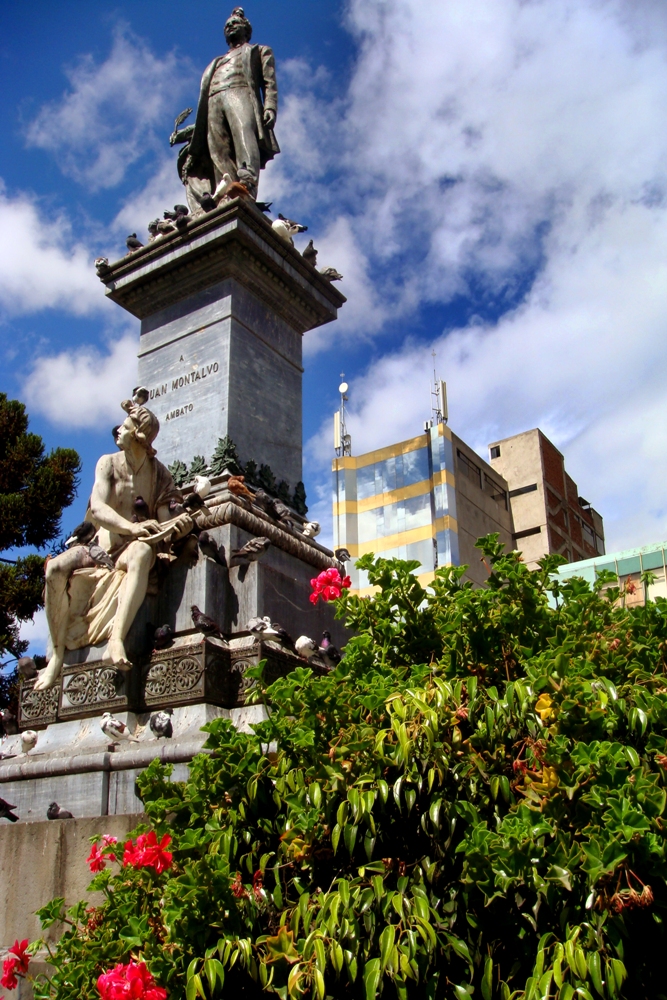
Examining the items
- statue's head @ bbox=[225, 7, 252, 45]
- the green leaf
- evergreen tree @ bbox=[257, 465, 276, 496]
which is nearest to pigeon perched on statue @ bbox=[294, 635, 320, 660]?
evergreen tree @ bbox=[257, 465, 276, 496]

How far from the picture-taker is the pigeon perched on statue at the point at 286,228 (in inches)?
422

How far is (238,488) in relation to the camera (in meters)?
8.76

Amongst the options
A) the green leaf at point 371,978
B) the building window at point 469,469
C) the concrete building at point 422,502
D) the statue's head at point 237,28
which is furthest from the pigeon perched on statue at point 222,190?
the building window at point 469,469

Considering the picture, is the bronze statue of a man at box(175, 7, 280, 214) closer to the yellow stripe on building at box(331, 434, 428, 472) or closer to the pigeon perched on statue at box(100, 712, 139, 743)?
the pigeon perched on statue at box(100, 712, 139, 743)

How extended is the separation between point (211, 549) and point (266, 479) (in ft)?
5.84

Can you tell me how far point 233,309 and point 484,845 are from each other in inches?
314

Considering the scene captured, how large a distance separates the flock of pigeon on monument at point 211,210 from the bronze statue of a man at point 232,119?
0.67m

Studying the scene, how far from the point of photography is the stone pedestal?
969 centimetres

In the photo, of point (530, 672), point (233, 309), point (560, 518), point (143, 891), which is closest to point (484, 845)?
point (530, 672)

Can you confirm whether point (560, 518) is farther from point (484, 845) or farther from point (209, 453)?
point (484, 845)

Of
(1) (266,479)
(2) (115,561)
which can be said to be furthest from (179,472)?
(2) (115,561)

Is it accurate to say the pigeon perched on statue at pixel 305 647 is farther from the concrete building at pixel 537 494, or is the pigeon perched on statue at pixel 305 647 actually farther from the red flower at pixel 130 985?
the concrete building at pixel 537 494

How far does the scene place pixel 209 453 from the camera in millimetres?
9359

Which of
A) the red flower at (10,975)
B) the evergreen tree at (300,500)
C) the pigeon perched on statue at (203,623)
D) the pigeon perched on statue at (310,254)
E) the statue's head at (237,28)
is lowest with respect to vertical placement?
the red flower at (10,975)
